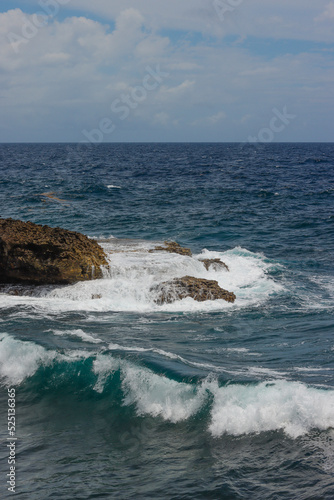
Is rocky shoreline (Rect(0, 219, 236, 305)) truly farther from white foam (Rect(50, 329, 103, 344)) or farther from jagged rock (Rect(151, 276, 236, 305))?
white foam (Rect(50, 329, 103, 344))

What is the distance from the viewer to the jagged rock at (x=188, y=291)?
16.2 m

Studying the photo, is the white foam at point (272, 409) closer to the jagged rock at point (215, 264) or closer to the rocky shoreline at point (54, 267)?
the rocky shoreline at point (54, 267)

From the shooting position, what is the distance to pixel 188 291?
53.5ft

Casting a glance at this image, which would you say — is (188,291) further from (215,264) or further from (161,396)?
(161,396)

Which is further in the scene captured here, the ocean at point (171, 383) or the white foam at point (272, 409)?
the white foam at point (272, 409)

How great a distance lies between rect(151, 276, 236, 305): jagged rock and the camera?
1616 centimetres

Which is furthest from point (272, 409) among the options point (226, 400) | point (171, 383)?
point (171, 383)

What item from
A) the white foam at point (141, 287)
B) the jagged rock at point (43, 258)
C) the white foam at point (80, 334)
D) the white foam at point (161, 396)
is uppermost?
the jagged rock at point (43, 258)

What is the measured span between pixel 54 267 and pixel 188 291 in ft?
16.2

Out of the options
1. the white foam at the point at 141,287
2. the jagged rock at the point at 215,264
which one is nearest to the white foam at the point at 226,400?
the white foam at the point at 141,287

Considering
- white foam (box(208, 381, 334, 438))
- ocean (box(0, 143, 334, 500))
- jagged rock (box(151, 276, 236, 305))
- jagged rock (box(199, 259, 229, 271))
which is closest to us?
ocean (box(0, 143, 334, 500))

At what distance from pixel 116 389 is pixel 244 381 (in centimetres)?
272

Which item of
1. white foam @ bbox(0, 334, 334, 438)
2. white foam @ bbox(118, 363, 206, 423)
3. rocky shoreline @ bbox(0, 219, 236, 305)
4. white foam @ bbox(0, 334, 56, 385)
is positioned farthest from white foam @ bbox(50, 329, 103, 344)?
rocky shoreline @ bbox(0, 219, 236, 305)

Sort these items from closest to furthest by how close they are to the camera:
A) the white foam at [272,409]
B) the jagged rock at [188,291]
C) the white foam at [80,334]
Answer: the white foam at [272,409] < the white foam at [80,334] < the jagged rock at [188,291]
